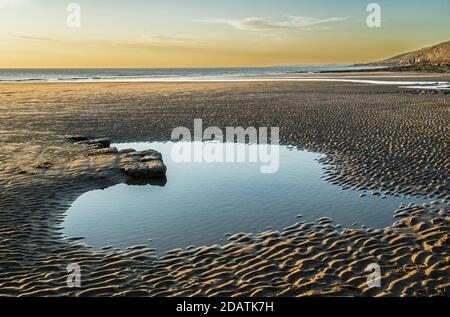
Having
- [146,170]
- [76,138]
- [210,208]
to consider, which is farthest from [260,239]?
[76,138]

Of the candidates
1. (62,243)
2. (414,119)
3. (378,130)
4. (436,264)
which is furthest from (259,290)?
(414,119)

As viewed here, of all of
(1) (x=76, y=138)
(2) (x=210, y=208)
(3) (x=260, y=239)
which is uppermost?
(1) (x=76, y=138)

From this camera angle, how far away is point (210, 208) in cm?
1305

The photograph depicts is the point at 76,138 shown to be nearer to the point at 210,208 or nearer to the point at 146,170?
the point at 146,170

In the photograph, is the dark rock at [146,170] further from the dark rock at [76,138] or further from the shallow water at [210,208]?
the dark rock at [76,138]

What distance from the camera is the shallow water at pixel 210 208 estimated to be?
11039mm

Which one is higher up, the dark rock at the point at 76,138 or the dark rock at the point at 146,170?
the dark rock at the point at 76,138

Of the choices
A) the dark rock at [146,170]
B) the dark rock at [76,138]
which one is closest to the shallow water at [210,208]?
the dark rock at [146,170]

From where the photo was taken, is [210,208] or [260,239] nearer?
[260,239]

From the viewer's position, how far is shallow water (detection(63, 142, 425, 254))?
11.0 m

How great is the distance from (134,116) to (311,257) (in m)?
28.1

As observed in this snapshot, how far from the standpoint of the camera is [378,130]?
85.3ft
